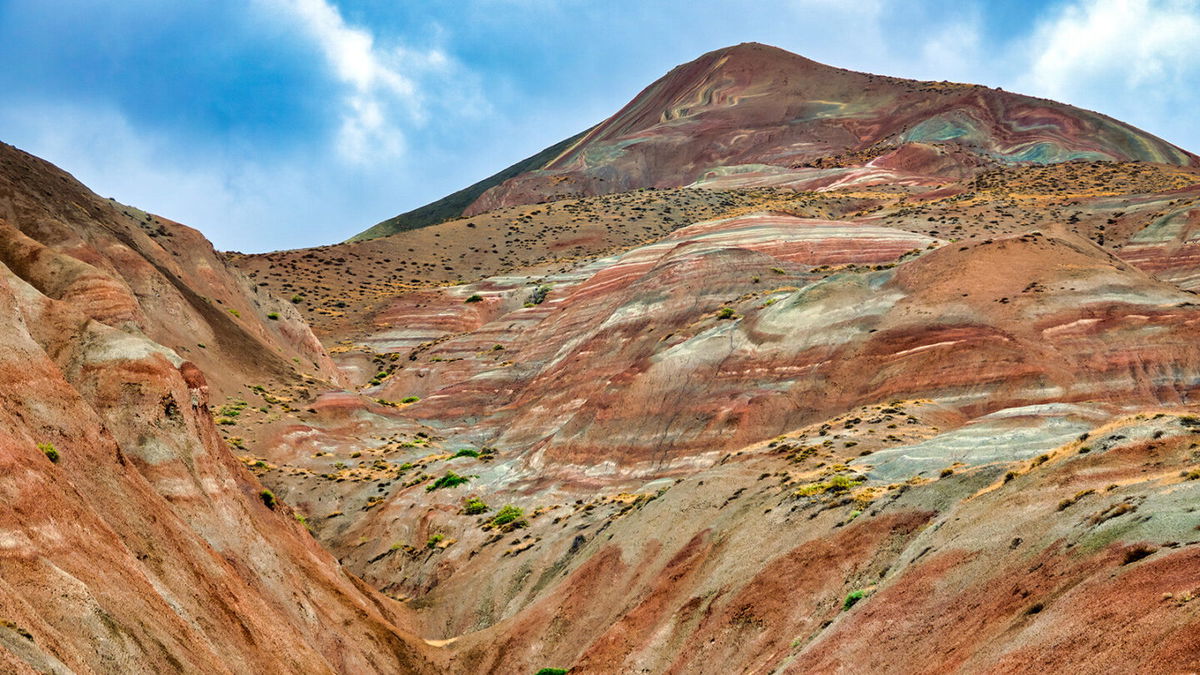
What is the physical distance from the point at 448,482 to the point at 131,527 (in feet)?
92.6

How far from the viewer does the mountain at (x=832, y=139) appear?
477 feet

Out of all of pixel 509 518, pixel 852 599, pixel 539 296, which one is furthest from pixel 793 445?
pixel 539 296

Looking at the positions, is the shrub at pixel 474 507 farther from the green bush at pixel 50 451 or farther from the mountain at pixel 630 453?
the green bush at pixel 50 451

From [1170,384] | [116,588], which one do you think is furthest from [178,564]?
[1170,384]

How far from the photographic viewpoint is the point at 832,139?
171 m

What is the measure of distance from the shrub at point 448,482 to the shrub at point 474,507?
2.01 m

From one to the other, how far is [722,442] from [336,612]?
18.7m

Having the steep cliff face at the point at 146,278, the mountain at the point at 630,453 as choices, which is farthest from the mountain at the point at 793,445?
the steep cliff face at the point at 146,278

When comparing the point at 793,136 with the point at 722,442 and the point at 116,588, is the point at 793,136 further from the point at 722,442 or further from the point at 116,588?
the point at 116,588

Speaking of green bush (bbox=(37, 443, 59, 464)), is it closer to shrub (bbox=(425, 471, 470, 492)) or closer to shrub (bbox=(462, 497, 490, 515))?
shrub (bbox=(462, 497, 490, 515))

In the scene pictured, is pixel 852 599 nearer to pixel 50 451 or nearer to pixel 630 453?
pixel 50 451

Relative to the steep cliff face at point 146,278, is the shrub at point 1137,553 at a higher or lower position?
lower

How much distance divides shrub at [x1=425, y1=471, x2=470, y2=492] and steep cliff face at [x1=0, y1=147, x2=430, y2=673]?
33.2 feet

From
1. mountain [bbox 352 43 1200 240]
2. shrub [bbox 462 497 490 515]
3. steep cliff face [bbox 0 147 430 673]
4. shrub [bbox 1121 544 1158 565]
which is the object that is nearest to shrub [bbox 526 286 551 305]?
shrub [bbox 462 497 490 515]
